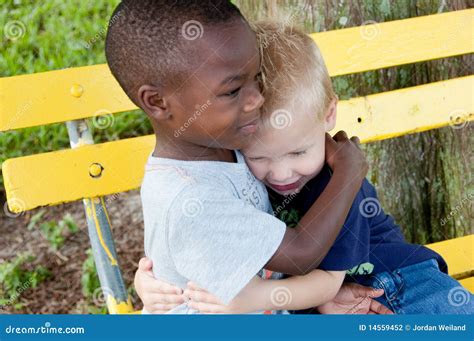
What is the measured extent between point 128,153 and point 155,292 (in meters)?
0.54

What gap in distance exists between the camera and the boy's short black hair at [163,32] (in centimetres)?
179

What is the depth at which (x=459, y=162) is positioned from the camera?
10.2 ft

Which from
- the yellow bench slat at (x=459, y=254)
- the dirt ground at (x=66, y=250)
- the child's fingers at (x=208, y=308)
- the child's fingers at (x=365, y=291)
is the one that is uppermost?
the child's fingers at (x=208, y=308)

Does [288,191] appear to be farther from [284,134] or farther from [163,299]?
[163,299]

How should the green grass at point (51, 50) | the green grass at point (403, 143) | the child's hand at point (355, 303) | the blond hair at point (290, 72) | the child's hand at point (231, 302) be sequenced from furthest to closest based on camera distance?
the green grass at point (51, 50)
the green grass at point (403, 143)
the child's hand at point (355, 303)
the blond hair at point (290, 72)
the child's hand at point (231, 302)

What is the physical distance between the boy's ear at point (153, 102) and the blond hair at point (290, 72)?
276 millimetres

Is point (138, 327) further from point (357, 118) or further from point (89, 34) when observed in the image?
point (89, 34)

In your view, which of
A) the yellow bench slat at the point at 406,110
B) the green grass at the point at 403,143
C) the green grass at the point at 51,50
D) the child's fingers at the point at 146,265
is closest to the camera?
the child's fingers at the point at 146,265

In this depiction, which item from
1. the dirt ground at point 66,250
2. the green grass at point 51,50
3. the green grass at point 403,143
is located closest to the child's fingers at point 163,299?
the green grass at point 403,143

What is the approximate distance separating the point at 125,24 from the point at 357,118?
99 centimetres

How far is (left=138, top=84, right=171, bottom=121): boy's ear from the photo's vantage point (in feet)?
6.04

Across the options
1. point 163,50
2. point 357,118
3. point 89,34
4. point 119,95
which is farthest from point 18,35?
point 163,50

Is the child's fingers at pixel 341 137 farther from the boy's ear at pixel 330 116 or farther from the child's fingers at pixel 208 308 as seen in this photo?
the child's fingers at pixel 208 308

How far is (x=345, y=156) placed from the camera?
2.09 metres
